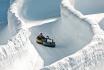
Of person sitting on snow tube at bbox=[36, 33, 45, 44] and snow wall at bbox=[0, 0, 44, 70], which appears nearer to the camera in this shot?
snow wall at bbox=[0, 0, 44, 70]

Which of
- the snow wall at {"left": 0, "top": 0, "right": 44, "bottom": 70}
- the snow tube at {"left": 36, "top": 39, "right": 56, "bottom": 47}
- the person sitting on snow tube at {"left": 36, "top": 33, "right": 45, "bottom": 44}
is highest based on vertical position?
the snow wall at {"left": 0, "top": 0, "right": 44, "bottom": 70}

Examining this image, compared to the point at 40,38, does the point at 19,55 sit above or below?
above

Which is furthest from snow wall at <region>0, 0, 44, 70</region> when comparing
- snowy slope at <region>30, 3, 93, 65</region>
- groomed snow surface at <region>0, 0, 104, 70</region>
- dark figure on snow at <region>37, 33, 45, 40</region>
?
dark figure on snow at <region>37, 33, 45, 40</region>

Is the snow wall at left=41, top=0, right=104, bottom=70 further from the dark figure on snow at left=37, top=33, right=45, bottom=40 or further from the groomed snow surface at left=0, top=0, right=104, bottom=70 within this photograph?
the dark figure on snow at left=37, top=33, right=45, bottom=40

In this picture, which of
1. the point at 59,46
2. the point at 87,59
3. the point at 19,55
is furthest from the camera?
the point at 59,46

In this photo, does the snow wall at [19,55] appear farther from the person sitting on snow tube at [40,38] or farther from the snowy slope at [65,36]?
the person sitting on snow tube at [40,38]

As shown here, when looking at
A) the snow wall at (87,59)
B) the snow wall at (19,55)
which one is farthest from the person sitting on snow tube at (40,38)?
the snow wall at (87,59)

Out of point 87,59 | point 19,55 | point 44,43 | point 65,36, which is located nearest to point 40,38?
point 44,43

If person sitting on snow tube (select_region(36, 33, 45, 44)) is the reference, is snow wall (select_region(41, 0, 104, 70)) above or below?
above

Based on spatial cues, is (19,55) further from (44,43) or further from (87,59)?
(44,43)

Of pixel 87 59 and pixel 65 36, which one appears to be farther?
pixel 65 36
